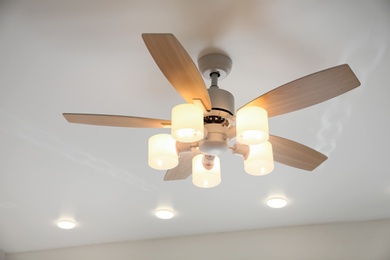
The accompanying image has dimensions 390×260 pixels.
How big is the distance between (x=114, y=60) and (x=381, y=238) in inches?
97.6

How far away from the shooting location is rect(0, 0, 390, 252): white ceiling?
1511 millimetres

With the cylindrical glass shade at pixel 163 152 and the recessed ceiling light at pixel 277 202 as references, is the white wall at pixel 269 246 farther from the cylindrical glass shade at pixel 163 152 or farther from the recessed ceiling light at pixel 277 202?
the cylindrical glass shade at pixel 163 152

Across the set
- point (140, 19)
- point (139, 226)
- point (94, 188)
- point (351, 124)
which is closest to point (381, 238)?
point (351, 124)

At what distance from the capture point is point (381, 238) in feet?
10.4

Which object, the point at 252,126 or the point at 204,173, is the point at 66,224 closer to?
the point at 204,173

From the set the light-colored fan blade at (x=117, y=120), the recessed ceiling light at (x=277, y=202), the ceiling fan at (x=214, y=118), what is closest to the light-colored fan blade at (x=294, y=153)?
the ceiling fan at (x=214, y=118)

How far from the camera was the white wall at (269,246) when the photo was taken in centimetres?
318

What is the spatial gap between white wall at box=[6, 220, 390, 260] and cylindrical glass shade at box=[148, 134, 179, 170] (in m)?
2.12

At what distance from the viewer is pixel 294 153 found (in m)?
1.61

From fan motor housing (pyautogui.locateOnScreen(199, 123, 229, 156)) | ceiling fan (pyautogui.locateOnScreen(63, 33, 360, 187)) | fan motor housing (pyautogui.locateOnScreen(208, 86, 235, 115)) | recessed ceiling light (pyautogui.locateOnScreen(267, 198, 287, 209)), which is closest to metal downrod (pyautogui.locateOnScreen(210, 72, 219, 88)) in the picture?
ceiling fan (pyautogui.locateOnScreen(63, 33, 360, 187))

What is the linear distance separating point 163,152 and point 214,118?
22 cm

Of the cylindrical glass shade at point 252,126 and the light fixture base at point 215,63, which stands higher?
the light fixture base at point 215,63

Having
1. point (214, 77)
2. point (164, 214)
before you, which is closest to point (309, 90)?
point (214, 77)

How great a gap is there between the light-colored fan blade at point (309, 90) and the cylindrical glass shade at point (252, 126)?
53 millimetres
